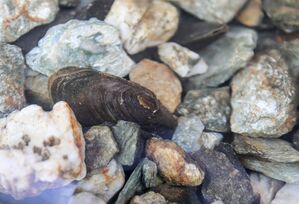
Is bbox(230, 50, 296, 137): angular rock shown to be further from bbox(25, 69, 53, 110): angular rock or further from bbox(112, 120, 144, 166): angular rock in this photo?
bbox(25, 69, 53, 110): angular rock

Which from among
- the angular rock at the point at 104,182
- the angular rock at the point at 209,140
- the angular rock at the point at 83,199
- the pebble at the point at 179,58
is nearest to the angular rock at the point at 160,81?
the pebble at the point at 179,58

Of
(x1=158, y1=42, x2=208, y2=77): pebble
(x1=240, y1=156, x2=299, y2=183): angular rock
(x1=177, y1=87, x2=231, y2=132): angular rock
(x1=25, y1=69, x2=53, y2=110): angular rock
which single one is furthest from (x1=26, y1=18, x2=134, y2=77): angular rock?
(x1=240, y1=156, x2=299, y2=183): angular rock

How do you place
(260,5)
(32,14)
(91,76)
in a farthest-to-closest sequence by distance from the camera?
(260,5) < (32,14) < (91,76)

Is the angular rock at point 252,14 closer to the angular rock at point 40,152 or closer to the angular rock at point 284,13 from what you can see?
the angular rock at point 284,13

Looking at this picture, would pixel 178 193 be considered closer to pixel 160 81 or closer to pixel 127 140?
pixel 127 140

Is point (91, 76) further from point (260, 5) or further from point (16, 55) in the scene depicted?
point (260, 5)

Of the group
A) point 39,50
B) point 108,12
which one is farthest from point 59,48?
point 108,12

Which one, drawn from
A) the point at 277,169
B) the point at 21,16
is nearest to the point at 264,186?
the point at 277,169
